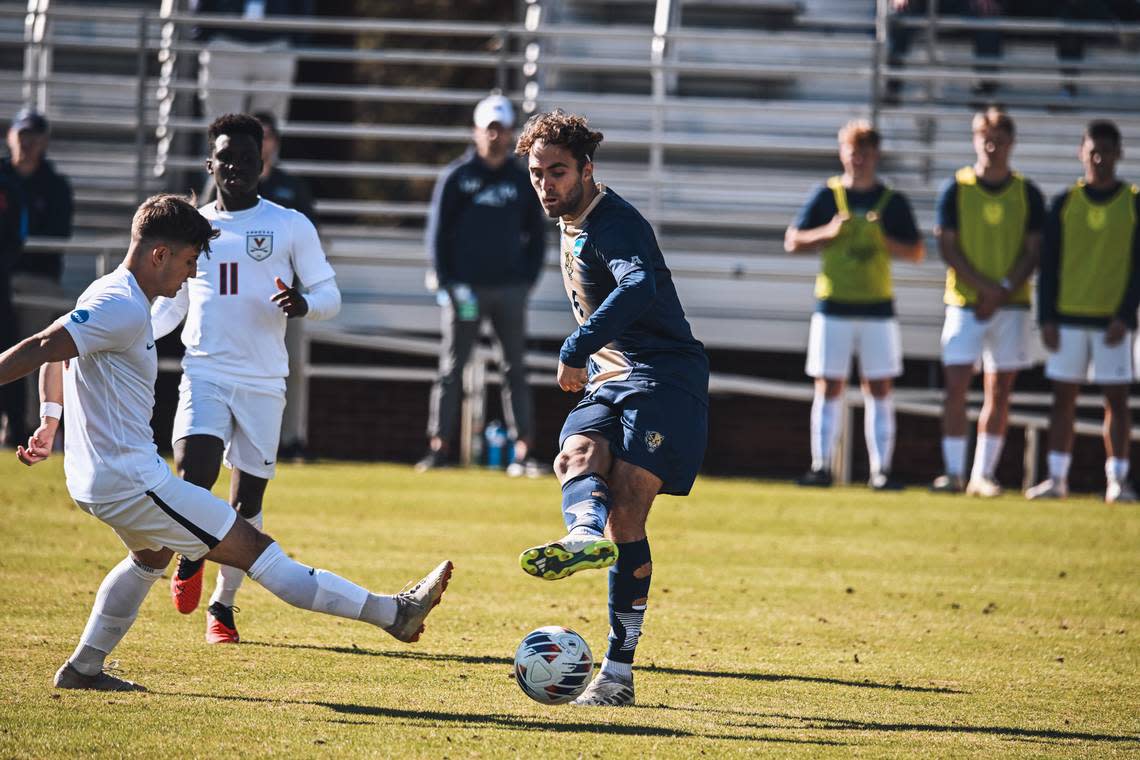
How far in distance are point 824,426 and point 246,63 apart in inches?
300

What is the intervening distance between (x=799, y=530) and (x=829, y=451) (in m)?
2.30

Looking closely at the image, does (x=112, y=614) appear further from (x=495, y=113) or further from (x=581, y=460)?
(x=495, y=113)

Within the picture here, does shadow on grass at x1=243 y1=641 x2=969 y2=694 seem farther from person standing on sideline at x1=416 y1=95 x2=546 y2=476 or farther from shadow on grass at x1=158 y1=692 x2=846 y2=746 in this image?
person standing on sideline at x1=416 y1=95 x2=546 y2=476

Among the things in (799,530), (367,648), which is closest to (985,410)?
(799,530)

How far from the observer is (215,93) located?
16.7 meters

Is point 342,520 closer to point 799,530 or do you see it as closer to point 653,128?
point 799,530

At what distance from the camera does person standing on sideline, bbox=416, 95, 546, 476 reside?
1368cm

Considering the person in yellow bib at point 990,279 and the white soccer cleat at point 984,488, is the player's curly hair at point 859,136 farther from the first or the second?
the white soccer cleat at point 984,488

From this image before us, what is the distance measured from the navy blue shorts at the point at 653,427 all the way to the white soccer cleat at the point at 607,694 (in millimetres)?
795

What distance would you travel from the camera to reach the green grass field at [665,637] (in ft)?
18.5

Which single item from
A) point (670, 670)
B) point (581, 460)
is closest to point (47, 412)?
point (581, 460)

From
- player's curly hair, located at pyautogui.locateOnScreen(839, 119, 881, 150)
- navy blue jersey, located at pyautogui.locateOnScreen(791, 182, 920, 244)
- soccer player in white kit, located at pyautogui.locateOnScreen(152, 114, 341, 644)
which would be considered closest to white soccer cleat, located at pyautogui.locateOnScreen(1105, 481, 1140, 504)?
navy blue jersey, located at pyautogui.locateOnScreen(791, 182, 920, 244)

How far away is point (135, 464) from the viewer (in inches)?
234

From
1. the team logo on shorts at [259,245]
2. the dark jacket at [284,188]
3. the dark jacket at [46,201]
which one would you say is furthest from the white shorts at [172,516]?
the dark jacket at [46,201]
